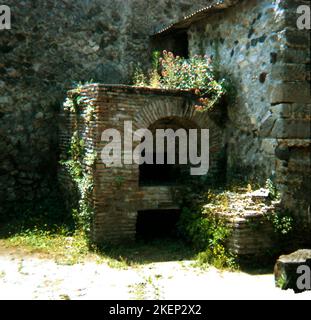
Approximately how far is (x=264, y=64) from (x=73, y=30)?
4.50m

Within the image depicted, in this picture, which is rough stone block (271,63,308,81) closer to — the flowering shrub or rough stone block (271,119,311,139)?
rough stone block (271,119,311,139)

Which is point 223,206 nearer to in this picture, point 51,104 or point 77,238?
point 77,238

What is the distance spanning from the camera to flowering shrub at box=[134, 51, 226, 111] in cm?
805

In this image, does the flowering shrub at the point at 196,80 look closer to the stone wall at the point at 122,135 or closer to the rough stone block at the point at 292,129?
the stone wall at the point at 122,135

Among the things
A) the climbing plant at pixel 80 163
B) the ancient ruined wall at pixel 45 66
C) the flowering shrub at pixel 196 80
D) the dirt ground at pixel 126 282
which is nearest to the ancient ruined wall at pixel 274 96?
the flowering shrub at pixel 196 80

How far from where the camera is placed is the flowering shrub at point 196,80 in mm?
8047

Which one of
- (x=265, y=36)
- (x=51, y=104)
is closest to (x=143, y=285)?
(x=265, y=36)

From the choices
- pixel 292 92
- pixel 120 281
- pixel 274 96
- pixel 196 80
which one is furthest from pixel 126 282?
pixel 196 80

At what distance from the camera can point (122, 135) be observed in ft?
24.6

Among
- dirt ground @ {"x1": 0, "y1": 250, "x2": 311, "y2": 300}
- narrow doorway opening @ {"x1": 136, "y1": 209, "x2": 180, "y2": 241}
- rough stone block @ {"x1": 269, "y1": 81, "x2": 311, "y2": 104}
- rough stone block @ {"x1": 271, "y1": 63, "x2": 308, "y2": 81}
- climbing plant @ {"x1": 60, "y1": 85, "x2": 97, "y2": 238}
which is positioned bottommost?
dirt ground @ {"x1": 0, "y1": 250, "x2": 311, "y2": 300}

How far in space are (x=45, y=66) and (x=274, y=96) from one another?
486cm

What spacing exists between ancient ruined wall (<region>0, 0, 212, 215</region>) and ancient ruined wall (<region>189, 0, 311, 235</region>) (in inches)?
125

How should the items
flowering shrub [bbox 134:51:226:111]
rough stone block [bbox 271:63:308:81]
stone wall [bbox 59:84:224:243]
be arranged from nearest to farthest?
rough stone block [bbox 271:63:308:81]
stone wall [bbox 59:84:224:243]
flowering shrub [bbox 134:51:226:111]

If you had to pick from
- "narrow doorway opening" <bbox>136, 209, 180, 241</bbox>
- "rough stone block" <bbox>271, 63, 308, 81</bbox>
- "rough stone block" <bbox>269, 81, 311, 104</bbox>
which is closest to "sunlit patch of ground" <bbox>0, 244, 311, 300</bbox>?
"narrow doorway opening" <bbox>136, 209, 180, 241</bbox>
